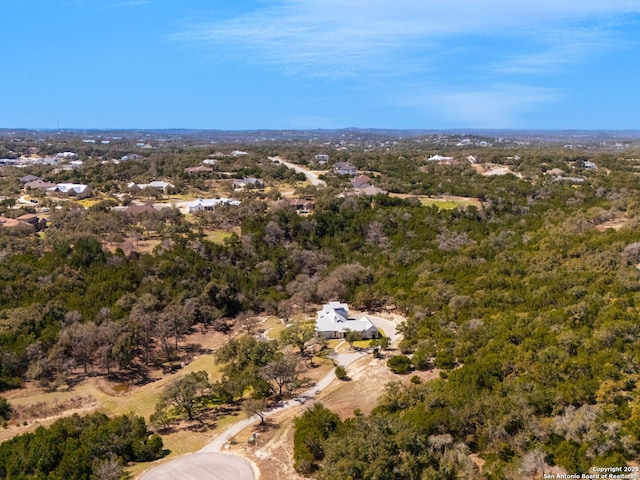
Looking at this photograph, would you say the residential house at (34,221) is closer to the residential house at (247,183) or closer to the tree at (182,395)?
the residential house at (247,183)

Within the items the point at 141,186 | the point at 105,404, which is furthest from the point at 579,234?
the point at 141,186

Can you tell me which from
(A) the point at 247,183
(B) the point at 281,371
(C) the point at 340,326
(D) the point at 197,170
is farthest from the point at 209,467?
(D) the point at 197,170

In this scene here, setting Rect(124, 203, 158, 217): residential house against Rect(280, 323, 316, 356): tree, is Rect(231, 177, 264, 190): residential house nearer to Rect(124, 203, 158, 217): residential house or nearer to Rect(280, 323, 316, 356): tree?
Rect(124, 203, 158, 217): residential house

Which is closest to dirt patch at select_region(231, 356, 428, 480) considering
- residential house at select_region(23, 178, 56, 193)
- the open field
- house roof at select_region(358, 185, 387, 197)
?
the open field

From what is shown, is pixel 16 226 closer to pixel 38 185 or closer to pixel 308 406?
pixel 38 185

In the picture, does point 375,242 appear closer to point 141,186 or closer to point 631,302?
point 631,302

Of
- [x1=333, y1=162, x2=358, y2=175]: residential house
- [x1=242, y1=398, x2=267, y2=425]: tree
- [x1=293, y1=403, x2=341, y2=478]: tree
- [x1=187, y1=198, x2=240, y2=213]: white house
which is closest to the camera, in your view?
[x1=293, y1=403, x2=341, y2=478]: tree
